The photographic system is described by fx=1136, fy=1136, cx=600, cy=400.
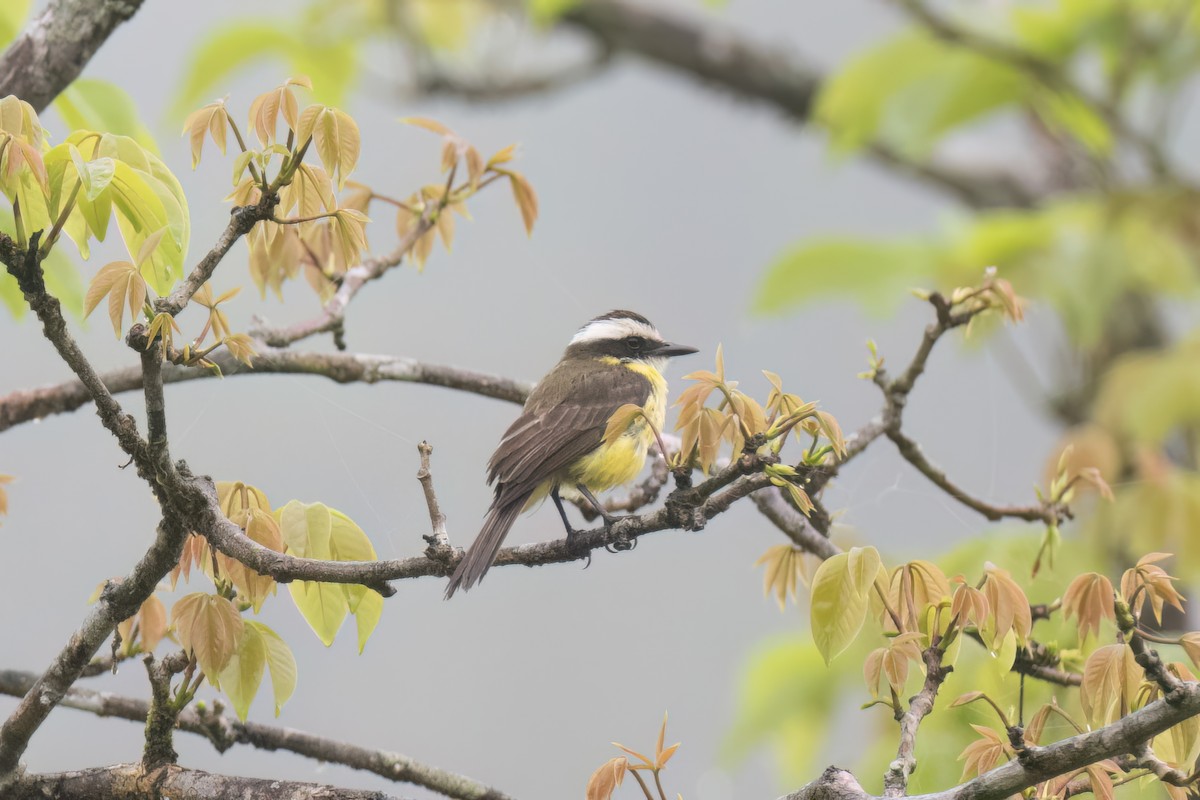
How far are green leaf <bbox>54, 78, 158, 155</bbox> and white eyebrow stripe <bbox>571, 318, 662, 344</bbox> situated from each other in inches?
74.4

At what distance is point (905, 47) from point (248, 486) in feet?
10.6

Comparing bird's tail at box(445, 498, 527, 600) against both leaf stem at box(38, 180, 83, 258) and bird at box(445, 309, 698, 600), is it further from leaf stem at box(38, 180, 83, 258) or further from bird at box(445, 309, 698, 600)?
leaf stem at box(38, 180, 83, 258)

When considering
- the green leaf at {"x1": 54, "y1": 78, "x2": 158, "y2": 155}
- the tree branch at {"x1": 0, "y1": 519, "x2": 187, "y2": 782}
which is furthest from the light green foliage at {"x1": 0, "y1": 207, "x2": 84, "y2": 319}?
the tree branch at {"x1": 0, "y1": 519, "x2": 187, "y2": 782}

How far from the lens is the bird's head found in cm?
376

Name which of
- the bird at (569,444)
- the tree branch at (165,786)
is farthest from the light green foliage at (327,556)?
the bird at (569,444)

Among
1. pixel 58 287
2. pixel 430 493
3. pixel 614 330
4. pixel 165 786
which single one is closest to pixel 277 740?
pixel 165 786

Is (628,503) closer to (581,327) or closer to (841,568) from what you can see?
(841,568)

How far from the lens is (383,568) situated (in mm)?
1634

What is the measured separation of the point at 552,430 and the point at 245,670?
4.01 feet

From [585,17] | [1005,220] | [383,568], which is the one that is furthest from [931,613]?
[585,17]

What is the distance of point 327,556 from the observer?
185 cm

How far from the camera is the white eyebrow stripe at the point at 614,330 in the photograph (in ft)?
12.6

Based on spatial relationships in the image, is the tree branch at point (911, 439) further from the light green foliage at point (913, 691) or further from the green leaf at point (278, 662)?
the green leaf at point (278, 662)

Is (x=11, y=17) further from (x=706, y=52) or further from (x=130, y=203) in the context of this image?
(x=706, y=52)
